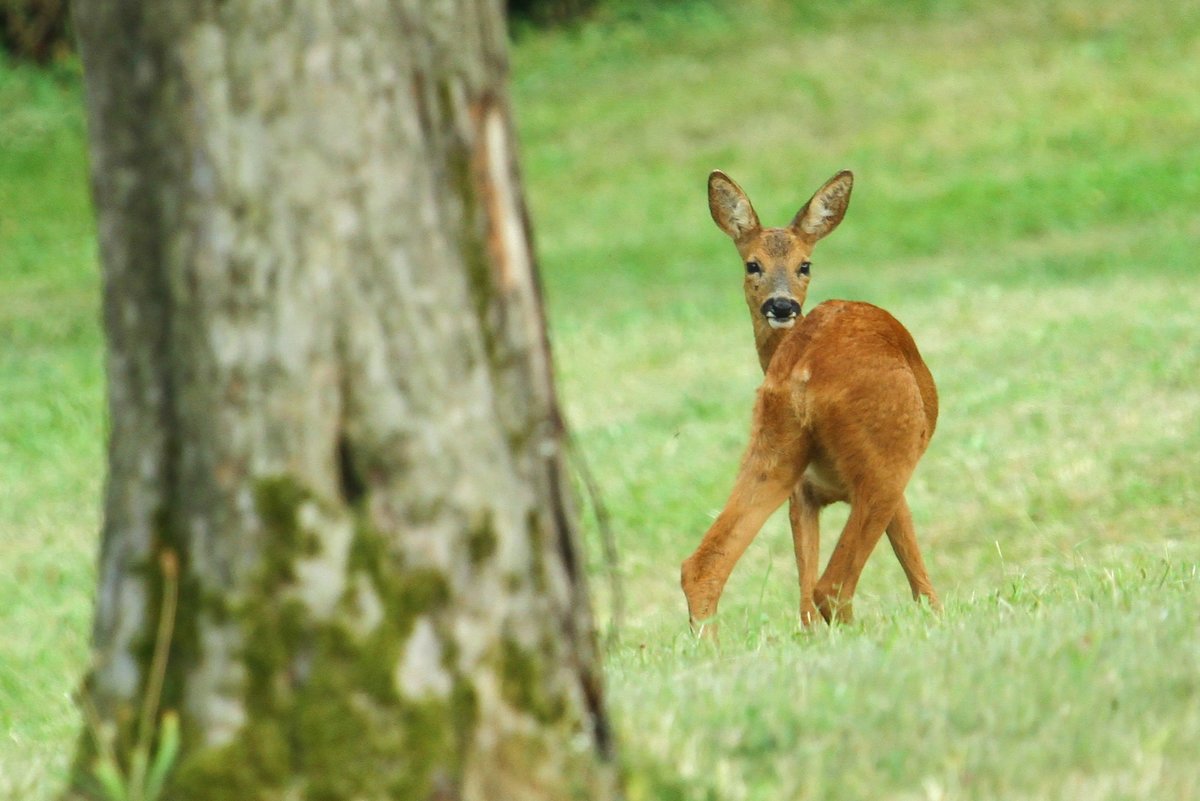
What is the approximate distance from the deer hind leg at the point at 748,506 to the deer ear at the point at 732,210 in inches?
93.9

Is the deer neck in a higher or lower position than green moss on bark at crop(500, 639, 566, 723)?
lower

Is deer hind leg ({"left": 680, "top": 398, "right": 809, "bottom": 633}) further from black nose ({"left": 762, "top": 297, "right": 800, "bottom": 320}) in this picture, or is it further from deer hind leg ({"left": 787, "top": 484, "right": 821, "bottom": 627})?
black nose ({"left": 762, "top": 297, "right": 800, "bottom": 320})

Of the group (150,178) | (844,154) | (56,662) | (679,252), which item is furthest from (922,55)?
(150,178)

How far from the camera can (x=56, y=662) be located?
8.15 metres

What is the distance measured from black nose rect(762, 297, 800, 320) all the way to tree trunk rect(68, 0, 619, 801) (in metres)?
4.26

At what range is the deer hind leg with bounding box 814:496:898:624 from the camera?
19.8ft

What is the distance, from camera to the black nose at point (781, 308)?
748cm

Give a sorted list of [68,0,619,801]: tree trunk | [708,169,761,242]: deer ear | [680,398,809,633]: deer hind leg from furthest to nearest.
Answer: [708,169,761,242]: deer ear
[680,398,809,633]: deer hind leg
[68,0,619,801]: tree trunk

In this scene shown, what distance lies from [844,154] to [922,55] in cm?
367

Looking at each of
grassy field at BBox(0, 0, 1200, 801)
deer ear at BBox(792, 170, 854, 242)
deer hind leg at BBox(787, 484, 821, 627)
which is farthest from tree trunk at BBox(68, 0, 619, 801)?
deer ear at BBox(792, 170, 854, 242)

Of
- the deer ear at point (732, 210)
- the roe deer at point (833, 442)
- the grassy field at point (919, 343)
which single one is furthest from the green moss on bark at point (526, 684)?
the deer ear at point (732, 210)

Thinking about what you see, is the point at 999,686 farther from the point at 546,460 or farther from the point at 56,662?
the point at 56,662

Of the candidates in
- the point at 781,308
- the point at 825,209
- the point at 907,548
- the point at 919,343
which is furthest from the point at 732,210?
the point at 919,343

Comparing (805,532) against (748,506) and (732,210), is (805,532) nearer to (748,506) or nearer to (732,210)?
(748,506)
